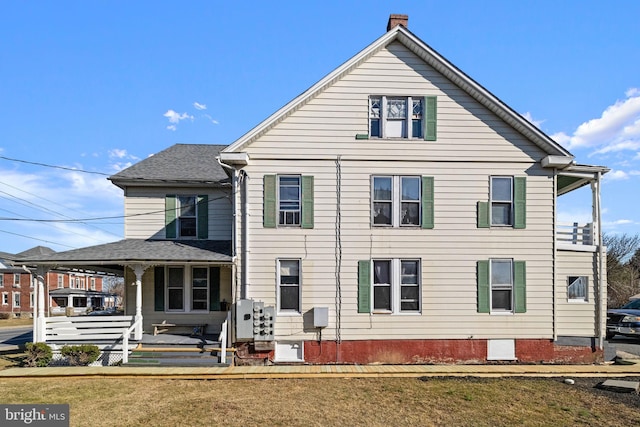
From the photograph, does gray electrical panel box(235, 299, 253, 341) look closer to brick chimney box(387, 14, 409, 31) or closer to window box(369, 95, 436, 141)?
window box(369, 95, 436, 141)

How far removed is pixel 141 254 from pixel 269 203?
14.5 ft

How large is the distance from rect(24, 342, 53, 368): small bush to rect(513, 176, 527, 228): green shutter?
14.9 metres

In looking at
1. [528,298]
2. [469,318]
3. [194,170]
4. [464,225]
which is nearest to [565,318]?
[528,298]

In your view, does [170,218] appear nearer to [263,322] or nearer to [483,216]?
[263,322]

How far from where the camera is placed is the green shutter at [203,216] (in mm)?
16062

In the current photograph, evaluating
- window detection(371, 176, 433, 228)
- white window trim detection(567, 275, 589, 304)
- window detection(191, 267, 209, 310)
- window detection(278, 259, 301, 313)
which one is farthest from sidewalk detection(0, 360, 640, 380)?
window detection(371, 176, 433, 228)

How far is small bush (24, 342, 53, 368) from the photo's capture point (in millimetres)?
12906

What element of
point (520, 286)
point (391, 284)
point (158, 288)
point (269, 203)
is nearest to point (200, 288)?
point (158, 288)

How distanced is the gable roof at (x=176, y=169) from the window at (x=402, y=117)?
5.88 m

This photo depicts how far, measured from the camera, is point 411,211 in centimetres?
1392

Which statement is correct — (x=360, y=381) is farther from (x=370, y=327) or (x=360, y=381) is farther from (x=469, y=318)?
(x=469, y=318)

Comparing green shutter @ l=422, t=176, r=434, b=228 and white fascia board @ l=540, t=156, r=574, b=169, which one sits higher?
white fascia board @ l=540, t=156, r=574, b=169

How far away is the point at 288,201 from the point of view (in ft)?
45.2

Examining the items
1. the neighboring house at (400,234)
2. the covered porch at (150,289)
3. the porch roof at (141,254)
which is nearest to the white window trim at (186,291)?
the covered porch at (150,289)
